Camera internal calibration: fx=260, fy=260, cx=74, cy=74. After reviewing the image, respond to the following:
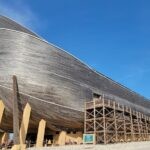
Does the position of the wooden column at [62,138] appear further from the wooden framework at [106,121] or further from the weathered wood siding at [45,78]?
the wooden framework at [106,121]

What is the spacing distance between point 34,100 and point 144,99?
855 inches

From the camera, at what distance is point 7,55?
21.9 m

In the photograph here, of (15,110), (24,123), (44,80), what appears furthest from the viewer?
(44,80)

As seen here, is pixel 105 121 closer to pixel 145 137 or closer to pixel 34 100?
pixel 34 100

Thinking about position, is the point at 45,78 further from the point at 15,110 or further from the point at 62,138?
the point at 62,138

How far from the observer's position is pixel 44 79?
21328 mm

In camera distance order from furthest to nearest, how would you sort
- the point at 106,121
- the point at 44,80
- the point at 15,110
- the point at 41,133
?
the point at 106,121 → the point at 41,133 → the point at 44,80 → the point at 15,110

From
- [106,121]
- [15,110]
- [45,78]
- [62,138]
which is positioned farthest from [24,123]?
[106,121]

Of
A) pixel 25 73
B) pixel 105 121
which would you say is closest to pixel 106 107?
A: pixel 105 121

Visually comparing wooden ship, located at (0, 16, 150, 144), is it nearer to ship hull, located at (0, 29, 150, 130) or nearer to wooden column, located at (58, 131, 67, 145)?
ship hull, located at (0, 29, 150, 130)

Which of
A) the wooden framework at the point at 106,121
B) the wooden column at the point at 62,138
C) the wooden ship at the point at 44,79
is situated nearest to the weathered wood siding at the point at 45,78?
the wooden ship at the point at 44,79

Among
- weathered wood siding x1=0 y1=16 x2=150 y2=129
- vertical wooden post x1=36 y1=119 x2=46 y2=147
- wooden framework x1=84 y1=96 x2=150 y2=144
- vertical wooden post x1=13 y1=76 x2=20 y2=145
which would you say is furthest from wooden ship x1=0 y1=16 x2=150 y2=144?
wooden framework x1=84 y1=96 x2=150 y2=144

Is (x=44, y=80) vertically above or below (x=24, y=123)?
above

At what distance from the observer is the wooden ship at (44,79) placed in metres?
21.1
